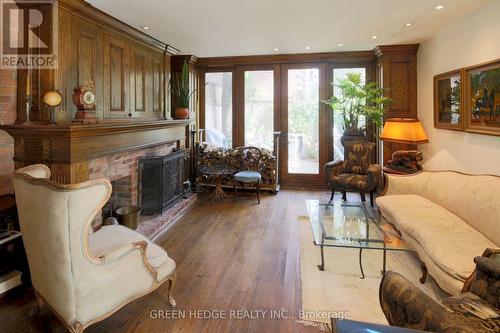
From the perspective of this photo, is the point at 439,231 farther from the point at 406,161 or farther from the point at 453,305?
the point at 406,161

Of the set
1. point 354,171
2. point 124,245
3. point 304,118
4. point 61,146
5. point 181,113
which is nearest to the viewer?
point 124,245

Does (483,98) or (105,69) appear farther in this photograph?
(105,69)

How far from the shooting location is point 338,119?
581 cm

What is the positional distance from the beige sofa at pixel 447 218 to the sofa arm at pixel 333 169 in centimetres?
132

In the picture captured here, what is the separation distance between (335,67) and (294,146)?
164cm

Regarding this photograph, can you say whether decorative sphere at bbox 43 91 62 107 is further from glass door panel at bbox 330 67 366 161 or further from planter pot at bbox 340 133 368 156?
glass door panel at bbox 330 67 366 161

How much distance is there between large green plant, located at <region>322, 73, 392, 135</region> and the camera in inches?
198

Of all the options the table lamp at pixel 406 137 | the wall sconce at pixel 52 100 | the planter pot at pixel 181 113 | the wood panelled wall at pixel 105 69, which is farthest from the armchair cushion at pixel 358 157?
the wall sconce at pixel 52 100

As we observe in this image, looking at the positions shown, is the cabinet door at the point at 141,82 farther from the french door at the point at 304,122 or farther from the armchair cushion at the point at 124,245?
the french door at the point at 304,122

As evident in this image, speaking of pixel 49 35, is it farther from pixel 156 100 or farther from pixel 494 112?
pixel 494 112

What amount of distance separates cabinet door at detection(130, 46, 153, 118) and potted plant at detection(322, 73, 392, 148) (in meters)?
3.00

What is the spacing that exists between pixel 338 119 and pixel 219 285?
4194mm

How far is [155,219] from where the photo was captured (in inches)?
154

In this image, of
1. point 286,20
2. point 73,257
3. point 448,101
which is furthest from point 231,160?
point 73,257
